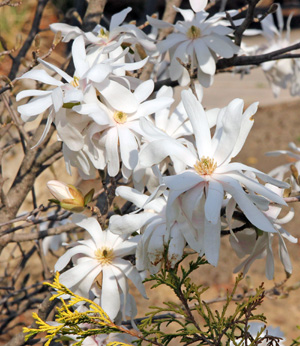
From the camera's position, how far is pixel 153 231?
0.97 metres

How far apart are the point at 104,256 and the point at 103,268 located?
0.03 metres

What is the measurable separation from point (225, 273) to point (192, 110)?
2.55 meters

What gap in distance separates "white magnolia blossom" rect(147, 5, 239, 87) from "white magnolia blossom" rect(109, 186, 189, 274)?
483mm

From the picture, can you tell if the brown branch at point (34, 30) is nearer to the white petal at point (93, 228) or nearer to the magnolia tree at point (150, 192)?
the magnolia tree at point (150, 192)

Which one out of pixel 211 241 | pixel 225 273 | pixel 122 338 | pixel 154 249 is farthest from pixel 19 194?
pixel 225 273

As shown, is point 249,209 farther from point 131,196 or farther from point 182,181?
point 131,196

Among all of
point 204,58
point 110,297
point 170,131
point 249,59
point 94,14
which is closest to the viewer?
point 110,297

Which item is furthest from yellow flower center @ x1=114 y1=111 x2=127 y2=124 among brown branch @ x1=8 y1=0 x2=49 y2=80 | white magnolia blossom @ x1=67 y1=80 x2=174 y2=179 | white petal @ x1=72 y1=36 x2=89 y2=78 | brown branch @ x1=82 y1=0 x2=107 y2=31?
brown branch @ x1=8 y1=0 x2=49 y2=80

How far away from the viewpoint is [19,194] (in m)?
1.68

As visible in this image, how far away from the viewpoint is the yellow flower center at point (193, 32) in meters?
1.37

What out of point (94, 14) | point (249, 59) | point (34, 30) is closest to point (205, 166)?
point (249, 59)

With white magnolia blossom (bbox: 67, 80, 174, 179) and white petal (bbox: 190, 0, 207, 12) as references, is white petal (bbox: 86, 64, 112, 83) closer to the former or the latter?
white magnolia blossom (bbox: 67, 80, 174, 179)

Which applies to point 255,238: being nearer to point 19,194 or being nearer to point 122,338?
point 122,338

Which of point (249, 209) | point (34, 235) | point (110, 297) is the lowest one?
point (34, 235)
